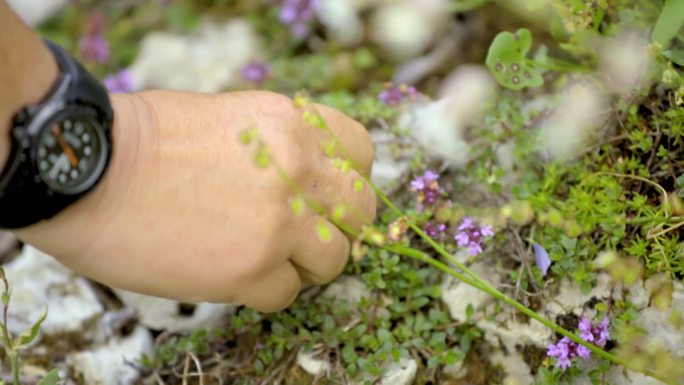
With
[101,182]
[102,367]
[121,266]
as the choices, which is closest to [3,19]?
[101,182]

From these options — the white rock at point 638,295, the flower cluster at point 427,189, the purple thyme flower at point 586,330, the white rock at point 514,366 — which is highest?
the flower cluster at point 427,189

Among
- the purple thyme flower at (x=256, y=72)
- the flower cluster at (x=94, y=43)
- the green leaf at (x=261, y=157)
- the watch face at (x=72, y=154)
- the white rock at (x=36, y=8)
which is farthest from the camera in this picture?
the white rock at (x=36, y=8)

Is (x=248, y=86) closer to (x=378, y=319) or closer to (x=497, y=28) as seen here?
(x=497, y=28)

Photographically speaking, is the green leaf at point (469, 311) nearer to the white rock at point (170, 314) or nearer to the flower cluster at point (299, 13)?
the white rock at point (170, 314)

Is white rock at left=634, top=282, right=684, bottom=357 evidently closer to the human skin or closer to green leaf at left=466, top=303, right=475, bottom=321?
green leaf at left=466, top=303, right=475, bottom=321

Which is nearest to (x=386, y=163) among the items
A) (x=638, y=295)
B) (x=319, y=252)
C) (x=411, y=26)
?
(x=319, y=252)

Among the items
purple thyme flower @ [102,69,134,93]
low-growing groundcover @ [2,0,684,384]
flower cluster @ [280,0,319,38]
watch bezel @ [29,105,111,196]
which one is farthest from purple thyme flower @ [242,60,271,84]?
watch bezel @ [29,105,111,196]

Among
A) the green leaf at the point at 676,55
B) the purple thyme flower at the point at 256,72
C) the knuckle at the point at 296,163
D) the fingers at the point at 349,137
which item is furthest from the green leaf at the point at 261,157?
the purple thyme flower at the point at 256,72
